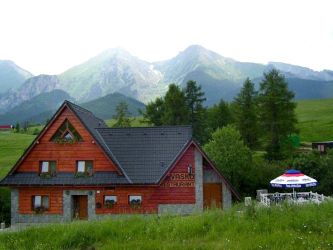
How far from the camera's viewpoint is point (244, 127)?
55500 millimetres

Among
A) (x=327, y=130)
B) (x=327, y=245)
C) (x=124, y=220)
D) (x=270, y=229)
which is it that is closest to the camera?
(x=327, y=245)

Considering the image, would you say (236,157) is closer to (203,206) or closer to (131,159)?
(203,206)

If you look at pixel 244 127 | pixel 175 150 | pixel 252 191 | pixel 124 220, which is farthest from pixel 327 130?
pixel 124 220

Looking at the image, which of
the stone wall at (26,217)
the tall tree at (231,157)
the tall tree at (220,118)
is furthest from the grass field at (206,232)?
the tall tree at (220,118)

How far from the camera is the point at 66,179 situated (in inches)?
1232

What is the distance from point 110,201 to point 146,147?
17.0ft

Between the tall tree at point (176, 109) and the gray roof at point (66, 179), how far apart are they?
27.4 m

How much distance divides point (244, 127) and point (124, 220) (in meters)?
43.7

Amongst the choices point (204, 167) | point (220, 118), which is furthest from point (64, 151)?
point (220, 118)

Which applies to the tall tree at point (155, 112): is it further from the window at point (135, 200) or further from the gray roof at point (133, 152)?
the window at point (135, 200)

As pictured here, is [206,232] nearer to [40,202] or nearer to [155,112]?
[40,202]

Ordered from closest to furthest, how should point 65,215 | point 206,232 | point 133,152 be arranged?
point 206,232, point 65,215, point 133,152

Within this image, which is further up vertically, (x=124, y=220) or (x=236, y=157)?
(x=236, y=157)

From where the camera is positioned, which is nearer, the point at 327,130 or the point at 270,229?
the point at 270,229
